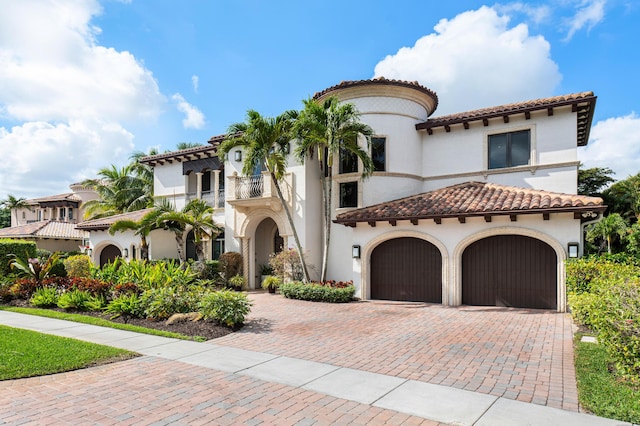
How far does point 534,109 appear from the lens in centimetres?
1659

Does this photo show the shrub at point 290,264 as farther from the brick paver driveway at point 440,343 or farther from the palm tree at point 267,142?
the brick paver driveway at point 440,343

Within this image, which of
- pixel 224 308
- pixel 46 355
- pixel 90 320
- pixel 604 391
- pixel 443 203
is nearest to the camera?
pixel 604 391

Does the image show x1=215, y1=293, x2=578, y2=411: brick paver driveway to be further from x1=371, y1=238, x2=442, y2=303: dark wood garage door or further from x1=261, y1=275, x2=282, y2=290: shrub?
x1=261, y1=275, x2=282, y2=290: shrub

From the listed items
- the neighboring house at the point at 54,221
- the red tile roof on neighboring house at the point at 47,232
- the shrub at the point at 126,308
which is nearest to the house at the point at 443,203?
the shrub at the point at 126,308

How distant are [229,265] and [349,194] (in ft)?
23.4

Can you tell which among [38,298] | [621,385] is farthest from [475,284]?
[38,298]

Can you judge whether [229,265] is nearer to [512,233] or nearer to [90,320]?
[90,320]

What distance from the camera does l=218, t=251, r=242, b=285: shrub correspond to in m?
20.6

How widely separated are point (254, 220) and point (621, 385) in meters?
17.2

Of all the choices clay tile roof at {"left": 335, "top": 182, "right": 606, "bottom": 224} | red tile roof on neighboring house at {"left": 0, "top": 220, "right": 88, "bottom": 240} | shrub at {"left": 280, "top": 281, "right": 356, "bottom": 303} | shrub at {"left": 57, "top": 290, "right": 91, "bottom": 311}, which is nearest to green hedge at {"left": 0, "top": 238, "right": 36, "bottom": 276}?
shrub at {"left": 57, "top": 290, "right": 91, "bottom": 311}

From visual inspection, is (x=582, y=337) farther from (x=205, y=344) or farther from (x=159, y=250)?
(x=159, y=250)

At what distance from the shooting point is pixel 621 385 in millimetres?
6008

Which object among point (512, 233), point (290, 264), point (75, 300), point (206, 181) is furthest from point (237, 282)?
point (512, 233)

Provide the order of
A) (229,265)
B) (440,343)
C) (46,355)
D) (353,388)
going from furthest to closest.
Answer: (229,265) → (440,343) → (46,355) → (353,388)
